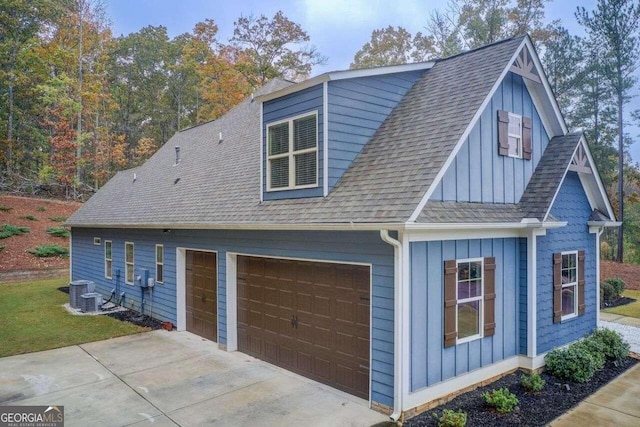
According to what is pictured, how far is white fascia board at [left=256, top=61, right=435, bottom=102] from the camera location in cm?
732

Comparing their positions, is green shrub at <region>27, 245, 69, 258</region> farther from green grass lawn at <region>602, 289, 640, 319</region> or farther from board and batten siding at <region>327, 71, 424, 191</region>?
green grass lawn at <region>602, 289, 640, 319</region>

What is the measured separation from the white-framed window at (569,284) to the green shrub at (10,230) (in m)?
24.5

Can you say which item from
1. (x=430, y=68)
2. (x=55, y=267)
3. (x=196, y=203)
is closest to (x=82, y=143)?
(x=55, y=267)

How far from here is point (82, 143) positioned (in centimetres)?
2827

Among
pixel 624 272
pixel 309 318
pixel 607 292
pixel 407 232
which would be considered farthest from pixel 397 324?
pixel 624 272

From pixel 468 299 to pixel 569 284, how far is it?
3311mm

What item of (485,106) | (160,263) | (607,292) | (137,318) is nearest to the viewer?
(485,106)

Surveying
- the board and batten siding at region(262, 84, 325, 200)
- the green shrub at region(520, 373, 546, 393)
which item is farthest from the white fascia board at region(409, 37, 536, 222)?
A: the green shrub at region(520, 373, 546, 393)

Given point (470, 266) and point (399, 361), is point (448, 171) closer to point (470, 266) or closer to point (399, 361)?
point (470, 266)

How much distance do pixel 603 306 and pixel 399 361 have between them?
1209 cm

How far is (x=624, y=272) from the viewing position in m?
19.7

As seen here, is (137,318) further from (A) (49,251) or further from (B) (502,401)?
(A) (49,251)

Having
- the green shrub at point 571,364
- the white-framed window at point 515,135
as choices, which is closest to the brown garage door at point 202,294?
the white-framed window at point 515,135

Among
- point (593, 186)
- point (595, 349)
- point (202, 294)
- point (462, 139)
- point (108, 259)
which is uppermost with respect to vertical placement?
point (462, 139)
